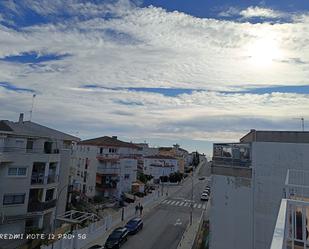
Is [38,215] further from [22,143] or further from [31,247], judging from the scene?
[22,143]

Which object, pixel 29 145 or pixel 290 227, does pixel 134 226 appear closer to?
pixel 29 145

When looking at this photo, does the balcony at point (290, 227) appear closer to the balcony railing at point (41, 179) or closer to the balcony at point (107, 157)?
the balcony railing at point (41, 179)

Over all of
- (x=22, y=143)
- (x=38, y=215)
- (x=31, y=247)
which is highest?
(x=22, y=143)

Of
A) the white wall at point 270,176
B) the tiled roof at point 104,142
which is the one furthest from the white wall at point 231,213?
the tiled roof at point 104,142

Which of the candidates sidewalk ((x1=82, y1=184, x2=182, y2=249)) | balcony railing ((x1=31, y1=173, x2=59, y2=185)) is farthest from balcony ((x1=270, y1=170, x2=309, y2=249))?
balcony railing ((x1=31, y1=173, x2=59, y2=185))

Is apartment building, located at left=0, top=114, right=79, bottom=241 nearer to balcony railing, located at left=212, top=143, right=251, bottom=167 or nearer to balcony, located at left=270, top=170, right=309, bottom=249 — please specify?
balcony railing, located at left=212, top=143, right=251, bottom=167

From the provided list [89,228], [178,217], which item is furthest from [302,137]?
[178,217]

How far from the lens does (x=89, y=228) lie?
2508 centimetres

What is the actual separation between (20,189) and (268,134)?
65.8 feet

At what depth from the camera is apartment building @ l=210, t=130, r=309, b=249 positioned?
1608cm

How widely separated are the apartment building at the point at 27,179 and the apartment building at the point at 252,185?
15.8 meters

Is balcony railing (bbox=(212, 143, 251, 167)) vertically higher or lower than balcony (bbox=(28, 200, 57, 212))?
higher

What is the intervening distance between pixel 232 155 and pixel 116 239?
38.8 ft

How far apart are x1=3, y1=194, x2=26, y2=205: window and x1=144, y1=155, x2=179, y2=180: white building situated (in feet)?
186
